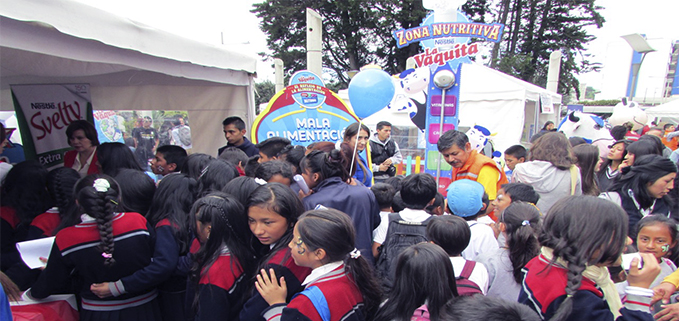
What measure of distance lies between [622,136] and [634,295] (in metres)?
5.97

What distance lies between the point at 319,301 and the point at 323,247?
0.70 ft

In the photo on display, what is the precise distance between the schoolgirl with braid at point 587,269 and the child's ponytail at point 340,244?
2.11ft

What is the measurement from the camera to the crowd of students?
1251mm

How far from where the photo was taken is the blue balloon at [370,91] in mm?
3701

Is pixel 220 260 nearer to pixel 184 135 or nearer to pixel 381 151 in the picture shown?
pixel 184 135

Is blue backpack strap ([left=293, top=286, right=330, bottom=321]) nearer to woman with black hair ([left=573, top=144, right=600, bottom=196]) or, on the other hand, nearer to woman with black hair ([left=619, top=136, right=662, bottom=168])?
woman with black hair ([left=573, top=144, right=600, bottom=196])

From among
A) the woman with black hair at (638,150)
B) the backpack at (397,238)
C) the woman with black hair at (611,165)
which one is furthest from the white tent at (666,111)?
the backpack at (397,238)

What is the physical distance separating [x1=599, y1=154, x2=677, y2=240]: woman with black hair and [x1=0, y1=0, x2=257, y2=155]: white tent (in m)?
3.62

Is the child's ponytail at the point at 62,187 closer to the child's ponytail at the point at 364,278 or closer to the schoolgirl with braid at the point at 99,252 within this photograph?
the schoolgirl with braid at the point at 99,252

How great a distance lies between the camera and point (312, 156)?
243 cm

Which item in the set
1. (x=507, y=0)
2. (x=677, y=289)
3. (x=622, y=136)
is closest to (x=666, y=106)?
(x=507, y=0)

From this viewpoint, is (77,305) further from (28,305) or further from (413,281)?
(413,281)

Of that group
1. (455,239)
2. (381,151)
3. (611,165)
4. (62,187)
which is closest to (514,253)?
(455,239)

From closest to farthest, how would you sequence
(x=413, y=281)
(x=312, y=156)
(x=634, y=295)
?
(x=634, y=295) < (x=413, y=281) < (x=312, y=156)
